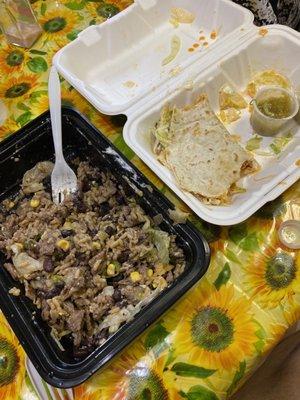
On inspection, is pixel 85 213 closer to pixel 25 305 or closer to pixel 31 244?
pixel 31 244

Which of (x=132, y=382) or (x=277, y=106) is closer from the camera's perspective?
(x=132, y=382)

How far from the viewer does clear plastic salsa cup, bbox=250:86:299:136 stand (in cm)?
155

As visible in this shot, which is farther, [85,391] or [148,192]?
[148,192]

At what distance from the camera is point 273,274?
51.1 inches

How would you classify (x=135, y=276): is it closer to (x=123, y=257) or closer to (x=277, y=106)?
(x=123, y=257)

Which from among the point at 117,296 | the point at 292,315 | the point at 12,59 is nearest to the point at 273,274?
the point at 292,315

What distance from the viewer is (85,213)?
137cm

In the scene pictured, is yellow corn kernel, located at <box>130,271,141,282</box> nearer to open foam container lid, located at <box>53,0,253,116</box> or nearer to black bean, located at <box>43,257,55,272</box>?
black bean, located at <box>43,257,55,272</box>

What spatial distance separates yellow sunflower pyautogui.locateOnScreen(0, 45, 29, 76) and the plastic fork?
0.50 m

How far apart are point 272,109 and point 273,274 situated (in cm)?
68

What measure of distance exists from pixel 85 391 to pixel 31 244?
477 millimetres

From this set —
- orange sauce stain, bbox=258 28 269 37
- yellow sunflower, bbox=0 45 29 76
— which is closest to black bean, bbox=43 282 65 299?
yellow sunflower, bbox=0 45 29 76

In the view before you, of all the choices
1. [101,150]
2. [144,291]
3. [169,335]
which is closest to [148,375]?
[169,335]

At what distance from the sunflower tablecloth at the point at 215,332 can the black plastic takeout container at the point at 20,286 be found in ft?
0.47
